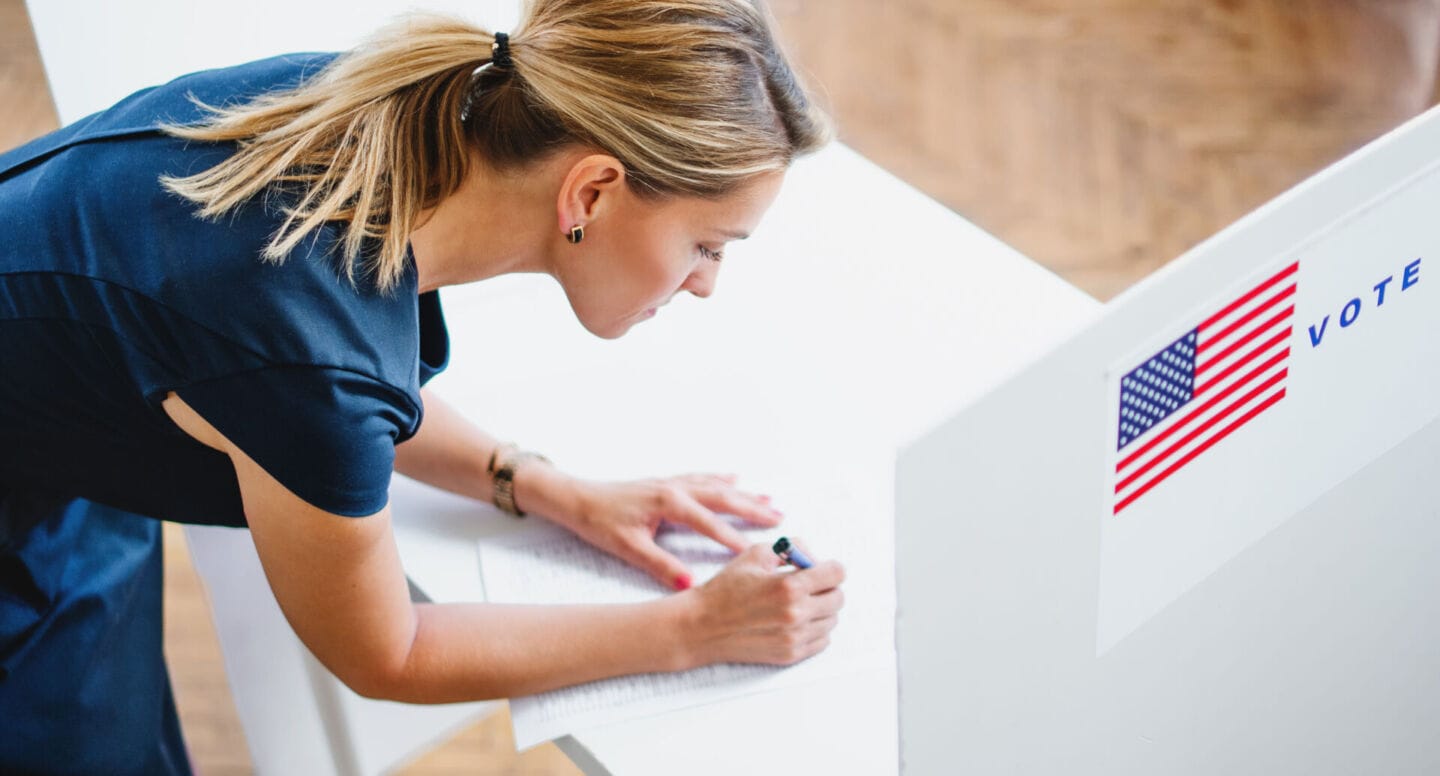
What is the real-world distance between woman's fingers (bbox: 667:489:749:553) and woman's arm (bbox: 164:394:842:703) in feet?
0.26

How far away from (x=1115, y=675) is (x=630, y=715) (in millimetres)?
443

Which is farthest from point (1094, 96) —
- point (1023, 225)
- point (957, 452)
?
point (957, 452)

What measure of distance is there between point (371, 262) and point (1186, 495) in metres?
0.64

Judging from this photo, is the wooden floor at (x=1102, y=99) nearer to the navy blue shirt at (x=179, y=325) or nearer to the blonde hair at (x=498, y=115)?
the blonde hair at (x=498, y=115)

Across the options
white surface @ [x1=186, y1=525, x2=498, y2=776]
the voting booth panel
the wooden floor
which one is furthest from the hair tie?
the wooden floor

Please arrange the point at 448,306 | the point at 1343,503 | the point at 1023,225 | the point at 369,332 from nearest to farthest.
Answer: the point at 1343,503 < the point at 369,332 < the point at 448,306 < the point at 1023,225

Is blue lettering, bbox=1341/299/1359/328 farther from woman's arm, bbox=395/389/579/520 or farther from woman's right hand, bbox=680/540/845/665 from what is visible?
woman's arm, bbox=395/389/579/520

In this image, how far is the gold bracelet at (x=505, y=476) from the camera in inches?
Answer: 58.2

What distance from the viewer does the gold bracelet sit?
1.48 meters

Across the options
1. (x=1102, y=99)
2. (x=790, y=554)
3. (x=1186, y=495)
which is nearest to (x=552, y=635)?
(x=790, y=554)

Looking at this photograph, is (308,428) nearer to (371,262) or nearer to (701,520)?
(371,262)

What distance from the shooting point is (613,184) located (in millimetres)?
1249

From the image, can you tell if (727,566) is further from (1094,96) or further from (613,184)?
(1094,96)

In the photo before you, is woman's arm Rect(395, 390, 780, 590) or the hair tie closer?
the hair tie
